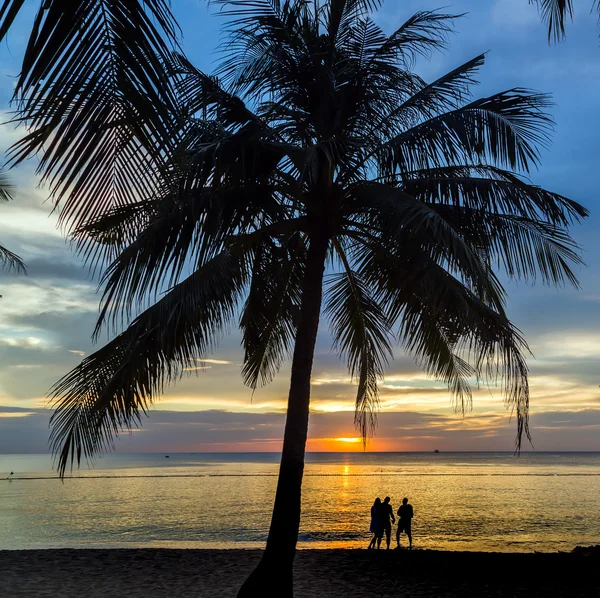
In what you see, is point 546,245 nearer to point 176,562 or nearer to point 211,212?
point 211,212

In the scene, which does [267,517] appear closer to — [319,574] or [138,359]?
[319,574]

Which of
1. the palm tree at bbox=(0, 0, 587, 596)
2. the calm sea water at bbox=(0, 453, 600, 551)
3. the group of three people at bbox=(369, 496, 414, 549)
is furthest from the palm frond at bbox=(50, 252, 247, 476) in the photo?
the calm sea water at bbox=(0, 453, 600, 551)

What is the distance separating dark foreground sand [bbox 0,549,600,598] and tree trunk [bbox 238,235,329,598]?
2.20 m

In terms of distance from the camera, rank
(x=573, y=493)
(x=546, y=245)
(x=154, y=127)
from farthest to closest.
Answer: (x=573, y=493), (x=546, y=245), (x=154, y=127)

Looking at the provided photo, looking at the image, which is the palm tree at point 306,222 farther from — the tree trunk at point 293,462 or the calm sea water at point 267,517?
the calm sea water at point 267,517

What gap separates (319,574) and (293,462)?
13.9 feet

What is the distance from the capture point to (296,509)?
891 cm

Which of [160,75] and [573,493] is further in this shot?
[573,493]

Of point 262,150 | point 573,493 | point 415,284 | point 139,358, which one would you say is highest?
point 262,150

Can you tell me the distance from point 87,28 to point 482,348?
7.06m

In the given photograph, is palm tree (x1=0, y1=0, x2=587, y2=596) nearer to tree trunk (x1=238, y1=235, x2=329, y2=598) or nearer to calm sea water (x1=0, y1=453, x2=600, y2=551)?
tree trunk (x1=238, y1=235, x2=329, y2=598)

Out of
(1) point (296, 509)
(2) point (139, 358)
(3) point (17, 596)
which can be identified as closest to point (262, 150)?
(2) point (139, 358)

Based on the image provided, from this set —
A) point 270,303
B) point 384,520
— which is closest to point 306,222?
point 270,303

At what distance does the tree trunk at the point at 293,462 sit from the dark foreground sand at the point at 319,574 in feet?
7.21
